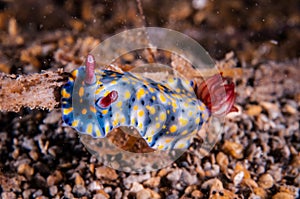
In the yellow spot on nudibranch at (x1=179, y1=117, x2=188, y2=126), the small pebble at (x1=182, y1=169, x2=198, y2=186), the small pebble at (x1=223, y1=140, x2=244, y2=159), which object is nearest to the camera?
the yellow spot on nudibranch at (x1=179, y1=117, x2=188, y2=126)

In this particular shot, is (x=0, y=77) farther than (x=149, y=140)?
No

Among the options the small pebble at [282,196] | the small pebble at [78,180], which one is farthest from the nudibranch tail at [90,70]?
the small pebble at [282,196]

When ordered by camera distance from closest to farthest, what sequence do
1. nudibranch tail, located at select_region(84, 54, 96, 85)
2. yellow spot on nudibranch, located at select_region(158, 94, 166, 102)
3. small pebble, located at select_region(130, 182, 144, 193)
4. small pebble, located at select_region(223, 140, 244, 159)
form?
nudibranch tail, located at select_region(84, 54, 96, 85), yellow spot on nudibranch, located at select_region(158, 94, 166, 102), small pebble, located at select_region(130, 182, 144, 193), small pebble, located at select_region(223, 140, 244, 159)

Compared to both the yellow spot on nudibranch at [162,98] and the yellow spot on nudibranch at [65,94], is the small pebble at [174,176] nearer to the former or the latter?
the yellow spot on nudibranch at [162,98]

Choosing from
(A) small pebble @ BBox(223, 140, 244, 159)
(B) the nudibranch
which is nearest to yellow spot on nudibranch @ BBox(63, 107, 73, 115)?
(B) the nudibranch

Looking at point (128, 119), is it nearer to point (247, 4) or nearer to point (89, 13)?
point (89, 13)

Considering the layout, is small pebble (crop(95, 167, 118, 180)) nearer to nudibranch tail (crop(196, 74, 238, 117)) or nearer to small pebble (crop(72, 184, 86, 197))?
small pebble (crop(72, 184, 86, 197))

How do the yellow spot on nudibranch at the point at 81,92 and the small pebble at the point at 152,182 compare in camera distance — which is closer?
the yellow spot on nudibranch at the point at 81,92

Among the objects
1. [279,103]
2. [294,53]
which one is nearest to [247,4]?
[294,53]

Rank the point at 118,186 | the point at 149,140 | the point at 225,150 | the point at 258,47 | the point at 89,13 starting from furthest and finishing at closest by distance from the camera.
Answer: the point at 258,47 < the point at 89,13 < the point at 225,150 < the point at 118,186 < the point at 149,140
